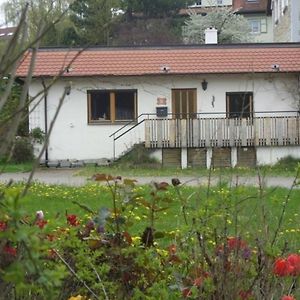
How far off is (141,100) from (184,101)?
5.44 feet

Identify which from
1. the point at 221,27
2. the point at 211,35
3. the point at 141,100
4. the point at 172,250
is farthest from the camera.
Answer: the point at 221,27

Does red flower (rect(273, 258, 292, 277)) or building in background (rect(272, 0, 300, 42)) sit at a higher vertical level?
building in background (rect(272, 0, 300, 42))

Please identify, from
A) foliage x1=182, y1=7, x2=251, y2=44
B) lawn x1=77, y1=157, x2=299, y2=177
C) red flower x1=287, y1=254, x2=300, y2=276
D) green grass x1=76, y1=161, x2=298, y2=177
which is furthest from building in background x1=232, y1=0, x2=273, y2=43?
red flower x1=287, y1=254, x2=300, y2=276

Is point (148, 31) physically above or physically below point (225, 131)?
above

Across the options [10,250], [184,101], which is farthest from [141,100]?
[10,250]

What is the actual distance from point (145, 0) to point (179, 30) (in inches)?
167

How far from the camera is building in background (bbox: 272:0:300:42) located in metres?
41.0

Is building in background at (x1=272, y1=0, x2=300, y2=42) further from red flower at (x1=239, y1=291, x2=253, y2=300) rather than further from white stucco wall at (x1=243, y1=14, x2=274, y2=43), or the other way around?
red flower at (x1=239, y1=291, x2=253, y2=300)

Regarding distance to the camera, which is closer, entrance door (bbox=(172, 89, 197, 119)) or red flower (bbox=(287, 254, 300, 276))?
red flower (bbox=(287, 254, 300, 276))

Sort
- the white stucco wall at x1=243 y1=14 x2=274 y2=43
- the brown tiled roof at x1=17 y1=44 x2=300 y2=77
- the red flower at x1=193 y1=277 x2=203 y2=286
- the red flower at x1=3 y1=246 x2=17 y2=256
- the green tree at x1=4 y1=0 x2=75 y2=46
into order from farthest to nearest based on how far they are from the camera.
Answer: the white stucco wall at x1=243 y1=14 x2=274 y2=43 < the brown tiled roof at x1=17 y1=44 x2=300 y2=77 < the red flower at x1=193 y1=277 x2=203 y2=286 < the red flower at x1=3 y1=246 x2=17 y2=256 < the green tree at x1=4 y1=0 x2=75 y2=46

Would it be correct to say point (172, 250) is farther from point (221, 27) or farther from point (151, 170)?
point (221, 27)

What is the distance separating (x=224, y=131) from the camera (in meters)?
27.8

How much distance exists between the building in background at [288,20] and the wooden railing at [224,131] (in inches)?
566

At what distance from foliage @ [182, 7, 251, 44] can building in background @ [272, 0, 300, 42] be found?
7.86 meters
